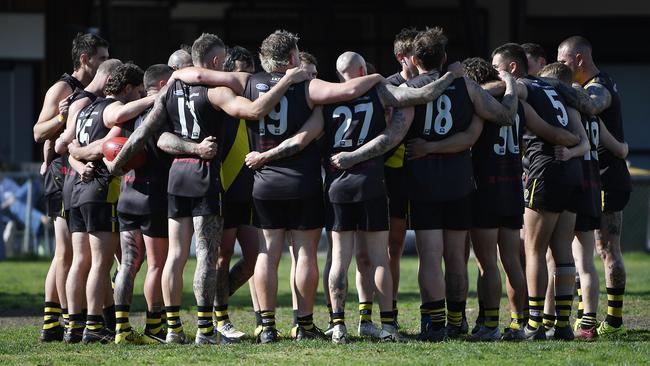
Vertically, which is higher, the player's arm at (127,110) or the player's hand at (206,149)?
the player's arm at (127,110)

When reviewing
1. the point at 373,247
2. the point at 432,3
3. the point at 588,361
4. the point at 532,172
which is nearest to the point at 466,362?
the point at 588,361

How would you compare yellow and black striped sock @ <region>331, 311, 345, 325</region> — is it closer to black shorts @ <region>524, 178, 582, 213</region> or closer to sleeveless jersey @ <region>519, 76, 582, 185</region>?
black shorts @ <region>524, 178, 582, 213</region>

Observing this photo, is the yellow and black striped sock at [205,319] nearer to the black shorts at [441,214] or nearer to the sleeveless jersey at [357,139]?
the sleeveless jersey at [357,139]

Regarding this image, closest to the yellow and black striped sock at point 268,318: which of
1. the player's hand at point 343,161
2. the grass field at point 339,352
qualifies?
the grass field at point 339,352

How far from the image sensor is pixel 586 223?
992 cm

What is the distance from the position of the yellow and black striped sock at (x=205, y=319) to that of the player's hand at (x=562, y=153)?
113 inches

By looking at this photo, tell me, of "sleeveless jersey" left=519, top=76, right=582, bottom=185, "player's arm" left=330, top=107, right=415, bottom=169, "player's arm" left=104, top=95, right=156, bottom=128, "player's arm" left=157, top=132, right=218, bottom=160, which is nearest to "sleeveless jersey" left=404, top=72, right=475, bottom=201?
"player's arm" left=330, top=107, right=415, bottom=169

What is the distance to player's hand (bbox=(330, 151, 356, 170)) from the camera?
9.07 meters

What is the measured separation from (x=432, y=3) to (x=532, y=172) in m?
17.0

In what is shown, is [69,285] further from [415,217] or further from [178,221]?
[415,217]

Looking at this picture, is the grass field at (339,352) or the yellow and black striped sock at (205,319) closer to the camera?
the grass field at (339,352)

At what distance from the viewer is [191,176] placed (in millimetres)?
9258

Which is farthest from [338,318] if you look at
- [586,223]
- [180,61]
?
[180,61]

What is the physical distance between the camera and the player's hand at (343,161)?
357 inches
